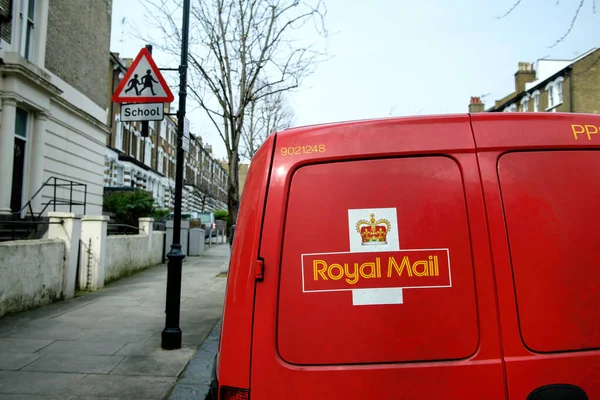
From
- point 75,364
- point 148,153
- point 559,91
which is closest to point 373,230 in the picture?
point 75,364

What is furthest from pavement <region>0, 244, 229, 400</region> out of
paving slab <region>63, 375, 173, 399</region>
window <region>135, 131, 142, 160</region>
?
window <region>135, 131, 142, 160</region>

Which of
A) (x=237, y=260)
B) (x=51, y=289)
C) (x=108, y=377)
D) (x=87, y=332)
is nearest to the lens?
(x=237, y=260)

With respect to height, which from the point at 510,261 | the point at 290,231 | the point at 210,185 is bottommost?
the point at 510,261

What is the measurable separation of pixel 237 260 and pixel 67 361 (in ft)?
13.5

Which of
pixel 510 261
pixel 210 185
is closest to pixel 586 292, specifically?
pixel 510 261

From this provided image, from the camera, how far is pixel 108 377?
171 inches

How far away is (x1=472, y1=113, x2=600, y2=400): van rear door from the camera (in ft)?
5.21

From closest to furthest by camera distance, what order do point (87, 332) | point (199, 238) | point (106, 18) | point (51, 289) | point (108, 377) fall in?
point (108, 377), point (87, 332), point (51, 289), point (199, 238), point (106, 18)

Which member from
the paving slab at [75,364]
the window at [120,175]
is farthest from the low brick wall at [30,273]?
the window at [120,175]

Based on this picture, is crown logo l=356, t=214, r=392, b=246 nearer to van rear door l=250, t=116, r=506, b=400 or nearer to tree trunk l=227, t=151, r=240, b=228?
van rear door l=250, t=116, r=506, b=400

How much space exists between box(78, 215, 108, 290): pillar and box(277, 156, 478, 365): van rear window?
8520 millimetres

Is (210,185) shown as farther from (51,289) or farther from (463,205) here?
(463,205)

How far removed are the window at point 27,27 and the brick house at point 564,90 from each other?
91.4 feet

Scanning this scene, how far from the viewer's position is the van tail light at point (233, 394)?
1.61 meters
